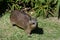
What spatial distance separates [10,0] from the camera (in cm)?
711

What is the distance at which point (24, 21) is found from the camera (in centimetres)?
612

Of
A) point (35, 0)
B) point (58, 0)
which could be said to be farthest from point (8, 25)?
point (58, 0)

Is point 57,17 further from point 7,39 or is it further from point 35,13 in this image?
point 7,39

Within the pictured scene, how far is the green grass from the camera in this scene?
5.96m

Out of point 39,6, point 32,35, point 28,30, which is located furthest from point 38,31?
point 39,6

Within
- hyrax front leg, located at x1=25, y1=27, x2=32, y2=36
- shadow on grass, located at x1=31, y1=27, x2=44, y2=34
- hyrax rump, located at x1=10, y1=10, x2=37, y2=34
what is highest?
hyrax rump, located at x1=10, y1=10, x2=37, y2=34

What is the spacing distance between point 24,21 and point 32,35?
1.42 feet

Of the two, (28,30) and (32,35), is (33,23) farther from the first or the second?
(32,35)

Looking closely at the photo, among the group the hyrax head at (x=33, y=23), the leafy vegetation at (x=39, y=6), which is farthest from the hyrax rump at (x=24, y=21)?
the leafy vegetation at (x=39, y=6)

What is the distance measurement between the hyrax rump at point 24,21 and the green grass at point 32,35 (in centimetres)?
14

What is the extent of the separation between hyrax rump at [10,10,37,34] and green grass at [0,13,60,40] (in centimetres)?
14

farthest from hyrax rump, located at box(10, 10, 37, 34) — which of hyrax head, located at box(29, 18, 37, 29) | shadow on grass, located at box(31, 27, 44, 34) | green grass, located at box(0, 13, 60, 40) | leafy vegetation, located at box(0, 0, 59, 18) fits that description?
leafy vegetation, located at box(0, 0, 59, 18)

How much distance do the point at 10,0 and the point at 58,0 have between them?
4.88 feet

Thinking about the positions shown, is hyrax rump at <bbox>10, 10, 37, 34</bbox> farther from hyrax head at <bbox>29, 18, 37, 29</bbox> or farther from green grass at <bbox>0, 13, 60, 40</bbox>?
green grass at <bbox>0, 13, 60, 40</bbox>
